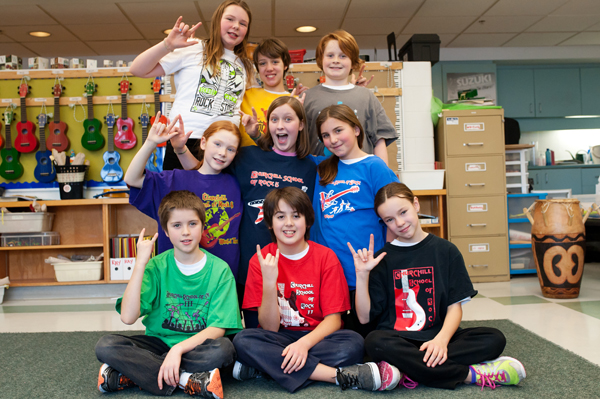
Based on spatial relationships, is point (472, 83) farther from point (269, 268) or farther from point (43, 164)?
point (269, 268)

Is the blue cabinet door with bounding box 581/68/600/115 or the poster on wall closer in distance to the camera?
the poster on wall

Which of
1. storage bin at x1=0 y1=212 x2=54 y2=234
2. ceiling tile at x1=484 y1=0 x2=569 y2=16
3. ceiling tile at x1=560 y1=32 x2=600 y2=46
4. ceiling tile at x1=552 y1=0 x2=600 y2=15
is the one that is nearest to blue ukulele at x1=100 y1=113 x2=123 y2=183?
storage bin at x1=0 y1=212 x2=54 y2=234

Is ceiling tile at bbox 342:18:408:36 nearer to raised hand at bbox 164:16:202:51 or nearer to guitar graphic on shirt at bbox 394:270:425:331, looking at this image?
raised hand at bbox 164:16:202:51

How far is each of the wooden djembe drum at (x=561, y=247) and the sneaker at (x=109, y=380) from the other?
98.8 inches

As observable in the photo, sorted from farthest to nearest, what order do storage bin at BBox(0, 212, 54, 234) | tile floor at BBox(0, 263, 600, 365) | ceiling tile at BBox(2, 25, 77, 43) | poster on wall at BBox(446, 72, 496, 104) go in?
poster on wall at BBox(446, 72, 496, 104), ceiling tile at BBox(2, 25, 77, 43), storage bin at BBox(0, 212, 54, 234), tile floor at BBox(0, 263, 600, 365)

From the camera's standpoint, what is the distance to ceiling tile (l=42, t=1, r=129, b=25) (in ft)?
13.1

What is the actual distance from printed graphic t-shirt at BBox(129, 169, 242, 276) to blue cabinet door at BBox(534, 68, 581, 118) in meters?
5.33

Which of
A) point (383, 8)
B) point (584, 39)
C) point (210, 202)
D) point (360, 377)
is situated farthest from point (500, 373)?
point (584, 39)

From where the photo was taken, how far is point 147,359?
4.42 feet

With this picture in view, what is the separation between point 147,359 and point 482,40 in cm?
535

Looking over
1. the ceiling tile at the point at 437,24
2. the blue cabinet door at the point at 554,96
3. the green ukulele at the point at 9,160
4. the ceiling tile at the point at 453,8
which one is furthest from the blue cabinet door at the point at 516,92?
the green ukulele at the point at 9,160

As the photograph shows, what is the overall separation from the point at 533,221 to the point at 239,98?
6.84 feet

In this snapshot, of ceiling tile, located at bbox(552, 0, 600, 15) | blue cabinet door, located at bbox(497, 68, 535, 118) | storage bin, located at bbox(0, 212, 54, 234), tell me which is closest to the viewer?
storage bin, located at bbox(0, 212, 54, 234)

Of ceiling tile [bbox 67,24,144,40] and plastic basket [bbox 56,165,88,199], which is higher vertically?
ceiling tile [bbox 67,24,144,40]
